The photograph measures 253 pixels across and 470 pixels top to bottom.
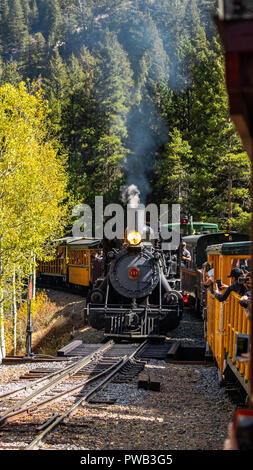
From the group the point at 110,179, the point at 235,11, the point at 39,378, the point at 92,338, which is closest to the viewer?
the point at 235,11

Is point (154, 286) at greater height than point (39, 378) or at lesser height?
greater

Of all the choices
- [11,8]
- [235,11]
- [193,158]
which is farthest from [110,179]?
[11,8]

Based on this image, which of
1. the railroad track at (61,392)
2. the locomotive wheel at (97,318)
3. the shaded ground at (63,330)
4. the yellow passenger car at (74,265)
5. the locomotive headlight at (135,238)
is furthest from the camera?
the yellow passenger car at (74,265)

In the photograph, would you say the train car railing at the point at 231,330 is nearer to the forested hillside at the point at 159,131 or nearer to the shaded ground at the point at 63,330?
the forested hillside at the point at 159,131

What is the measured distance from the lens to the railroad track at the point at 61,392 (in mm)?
7323

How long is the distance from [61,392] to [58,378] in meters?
0.94

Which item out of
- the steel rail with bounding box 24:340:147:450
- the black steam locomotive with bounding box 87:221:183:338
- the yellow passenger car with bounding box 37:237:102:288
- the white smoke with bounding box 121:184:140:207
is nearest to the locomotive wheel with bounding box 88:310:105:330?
the black steam locomotive with bounding box 87:221:183:338

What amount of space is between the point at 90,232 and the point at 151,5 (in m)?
135

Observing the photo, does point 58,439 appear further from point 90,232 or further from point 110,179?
point 110,179

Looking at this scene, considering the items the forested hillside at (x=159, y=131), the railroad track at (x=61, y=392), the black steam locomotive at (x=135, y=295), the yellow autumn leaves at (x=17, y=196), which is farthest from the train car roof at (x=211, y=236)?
the railroad track at (x=61, y=392)

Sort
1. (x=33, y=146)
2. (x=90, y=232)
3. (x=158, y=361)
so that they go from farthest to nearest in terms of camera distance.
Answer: (x=90, y=232) → (x=33, y=146) → (x=158, y=361)

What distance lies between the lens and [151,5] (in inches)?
6304

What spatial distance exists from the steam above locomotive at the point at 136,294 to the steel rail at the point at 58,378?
2.44 ft

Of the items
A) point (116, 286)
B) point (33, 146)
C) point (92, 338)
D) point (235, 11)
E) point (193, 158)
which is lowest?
point (92, 338)
